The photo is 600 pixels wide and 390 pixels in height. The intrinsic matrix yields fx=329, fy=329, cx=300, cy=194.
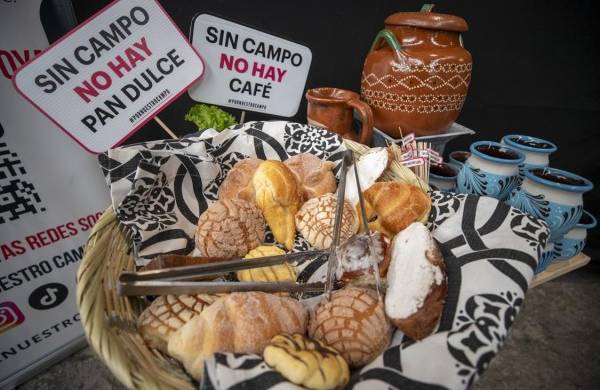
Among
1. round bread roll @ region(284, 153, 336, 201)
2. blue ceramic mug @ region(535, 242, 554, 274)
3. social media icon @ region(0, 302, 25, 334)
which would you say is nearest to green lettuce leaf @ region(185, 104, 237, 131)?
round bread roll @ region(284, 153, 336, 201)

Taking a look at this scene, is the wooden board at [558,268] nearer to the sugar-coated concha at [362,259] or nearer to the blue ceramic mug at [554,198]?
the blue ceramic mug at [554,198]

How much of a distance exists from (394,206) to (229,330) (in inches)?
21.8

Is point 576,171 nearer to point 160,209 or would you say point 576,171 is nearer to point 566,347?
point 566,347

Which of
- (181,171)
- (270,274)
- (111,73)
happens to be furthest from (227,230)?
(111,73)

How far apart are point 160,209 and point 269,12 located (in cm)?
108

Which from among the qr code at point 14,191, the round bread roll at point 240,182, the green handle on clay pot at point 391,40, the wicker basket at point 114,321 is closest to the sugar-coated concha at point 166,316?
the wicker basket at point 114,321

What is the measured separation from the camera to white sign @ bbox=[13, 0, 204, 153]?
2.91 ft

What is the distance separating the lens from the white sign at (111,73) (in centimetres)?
89

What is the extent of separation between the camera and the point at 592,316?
1.77 m

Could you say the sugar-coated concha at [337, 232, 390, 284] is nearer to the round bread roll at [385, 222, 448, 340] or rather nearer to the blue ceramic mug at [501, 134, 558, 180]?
the round bread roll at [385, 222, 448, 340]

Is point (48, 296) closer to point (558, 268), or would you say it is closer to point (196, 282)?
point (196, 282)

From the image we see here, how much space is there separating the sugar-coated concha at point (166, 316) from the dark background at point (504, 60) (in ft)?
3.68

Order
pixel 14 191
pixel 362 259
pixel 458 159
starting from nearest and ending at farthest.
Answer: pixel 362 259
pixel 14 191
pixel 458 159

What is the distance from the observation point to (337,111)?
4.11 feet
